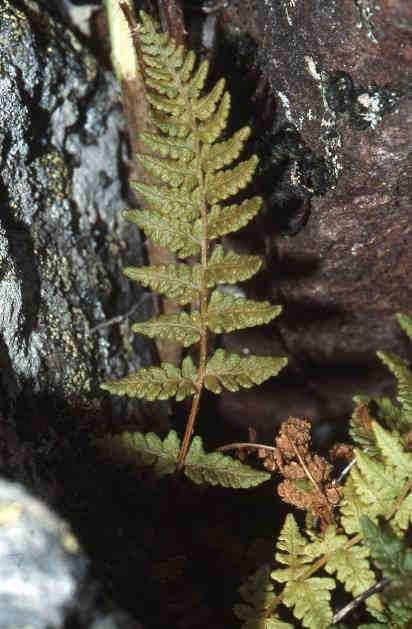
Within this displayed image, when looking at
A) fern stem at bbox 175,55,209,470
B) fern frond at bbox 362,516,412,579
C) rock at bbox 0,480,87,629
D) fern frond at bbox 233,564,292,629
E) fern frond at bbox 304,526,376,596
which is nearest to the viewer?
rock at bbox 0,480,87,629

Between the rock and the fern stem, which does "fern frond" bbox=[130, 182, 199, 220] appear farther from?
the rock

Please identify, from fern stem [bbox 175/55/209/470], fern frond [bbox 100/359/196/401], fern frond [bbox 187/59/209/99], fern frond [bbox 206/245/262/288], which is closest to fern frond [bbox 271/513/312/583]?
fern stem [bbox 175/55/209/470]

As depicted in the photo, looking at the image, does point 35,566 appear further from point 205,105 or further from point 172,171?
point 205,105

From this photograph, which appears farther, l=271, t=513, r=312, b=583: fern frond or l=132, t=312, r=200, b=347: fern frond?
l=132, t=312, r=200, b=347: fern frond

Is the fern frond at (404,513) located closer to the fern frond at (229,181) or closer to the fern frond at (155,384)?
the fern frond at (155,384)

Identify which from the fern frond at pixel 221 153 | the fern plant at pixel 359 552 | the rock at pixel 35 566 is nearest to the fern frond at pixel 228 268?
the fern frond at pixel 221 153

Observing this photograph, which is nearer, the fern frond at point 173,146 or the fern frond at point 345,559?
the fern frond at point 345,559

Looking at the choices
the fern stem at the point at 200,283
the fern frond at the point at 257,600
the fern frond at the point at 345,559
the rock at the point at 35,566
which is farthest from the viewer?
the fern stem at the point at 200,283

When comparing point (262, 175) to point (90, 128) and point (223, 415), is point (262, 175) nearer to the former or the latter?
point (90, 128)
